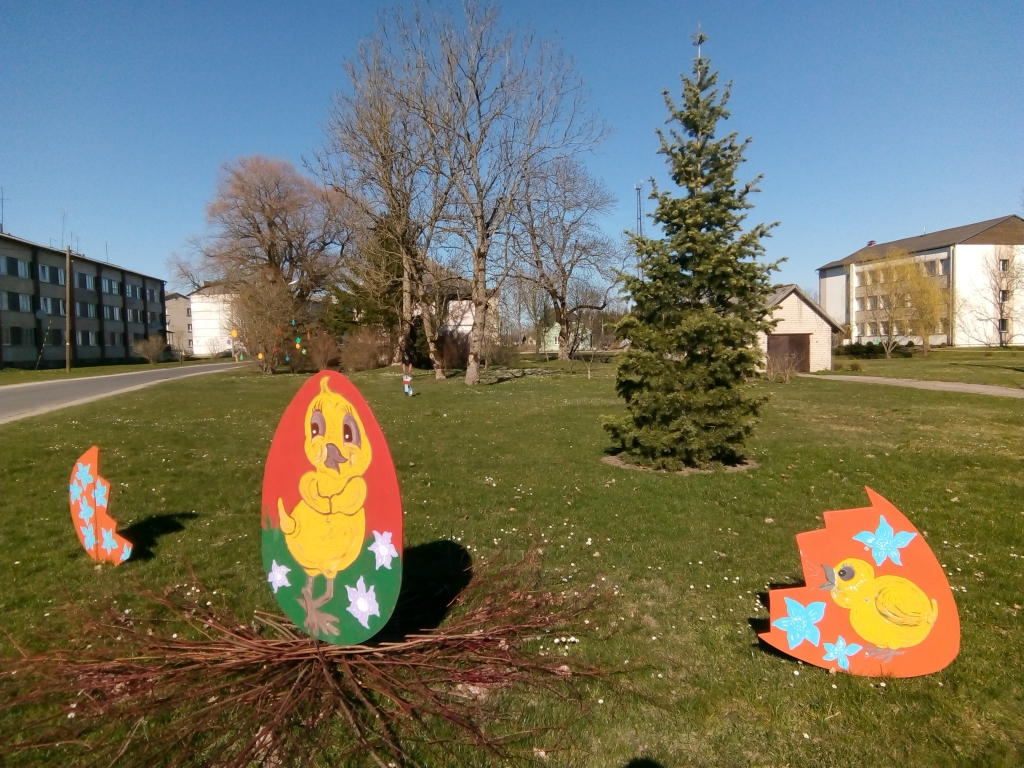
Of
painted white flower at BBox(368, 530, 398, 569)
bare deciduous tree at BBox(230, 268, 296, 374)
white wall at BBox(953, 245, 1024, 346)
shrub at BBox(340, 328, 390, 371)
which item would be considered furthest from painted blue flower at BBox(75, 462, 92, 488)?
white wall at BBox(953, 245, 1024, 346)

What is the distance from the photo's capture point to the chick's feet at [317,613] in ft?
11.9

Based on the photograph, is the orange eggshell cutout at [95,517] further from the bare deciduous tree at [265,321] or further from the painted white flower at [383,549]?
the bare deciduous tree at [265,321]

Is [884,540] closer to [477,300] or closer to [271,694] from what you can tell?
[271,694]

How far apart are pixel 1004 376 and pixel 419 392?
25734 mm

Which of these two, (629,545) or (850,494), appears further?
(850,494)

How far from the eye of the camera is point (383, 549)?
349 cm

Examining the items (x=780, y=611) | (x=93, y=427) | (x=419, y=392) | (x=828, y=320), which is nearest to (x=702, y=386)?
(x=780, y=611)

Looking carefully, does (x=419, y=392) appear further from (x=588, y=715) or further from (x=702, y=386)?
(x=588, y=715)

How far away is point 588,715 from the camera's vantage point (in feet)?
11.3

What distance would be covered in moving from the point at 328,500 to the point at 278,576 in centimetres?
65

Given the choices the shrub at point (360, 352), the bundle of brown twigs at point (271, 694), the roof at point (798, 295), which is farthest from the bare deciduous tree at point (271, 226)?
the bundle of brown twigs at point (271, 694)

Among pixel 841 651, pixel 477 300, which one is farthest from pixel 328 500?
pixel 477 300

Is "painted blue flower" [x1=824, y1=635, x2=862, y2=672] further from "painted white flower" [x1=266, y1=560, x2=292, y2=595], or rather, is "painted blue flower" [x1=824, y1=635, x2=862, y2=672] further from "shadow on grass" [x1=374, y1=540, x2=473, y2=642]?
"painted white flower" [x1=266, y1=560, x2=292, y2=595]

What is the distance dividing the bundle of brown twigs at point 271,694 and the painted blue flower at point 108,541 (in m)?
1.30
